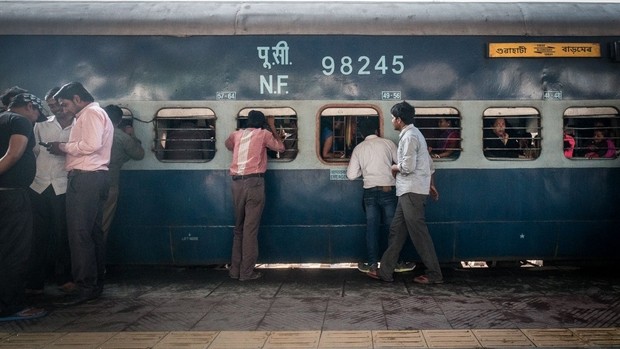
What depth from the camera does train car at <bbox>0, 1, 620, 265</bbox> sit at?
22.0 feet

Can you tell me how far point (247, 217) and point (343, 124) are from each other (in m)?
1.61

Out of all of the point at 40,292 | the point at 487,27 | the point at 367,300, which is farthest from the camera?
the point at 487,27

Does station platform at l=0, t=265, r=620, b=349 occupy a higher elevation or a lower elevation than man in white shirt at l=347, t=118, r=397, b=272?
lower

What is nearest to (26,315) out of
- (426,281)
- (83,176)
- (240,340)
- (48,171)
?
(83,176)

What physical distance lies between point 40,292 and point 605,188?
21.6 ft

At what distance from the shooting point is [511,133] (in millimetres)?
6828

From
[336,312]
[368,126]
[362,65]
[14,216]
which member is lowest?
[336,312]

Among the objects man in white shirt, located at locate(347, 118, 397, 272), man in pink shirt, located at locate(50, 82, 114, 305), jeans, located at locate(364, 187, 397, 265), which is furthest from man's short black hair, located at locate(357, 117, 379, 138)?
man in pink shirt, located at locate(50, 82, 114, 305)

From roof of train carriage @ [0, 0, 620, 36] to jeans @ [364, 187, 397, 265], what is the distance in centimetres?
189

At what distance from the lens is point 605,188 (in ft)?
22.1

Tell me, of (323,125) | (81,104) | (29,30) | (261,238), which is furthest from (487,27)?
(29,30)

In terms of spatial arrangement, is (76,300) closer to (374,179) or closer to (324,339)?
(324,339)

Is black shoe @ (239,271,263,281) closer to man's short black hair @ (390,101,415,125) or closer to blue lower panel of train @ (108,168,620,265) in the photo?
blue lower panel of train @ (108,168,620,265)

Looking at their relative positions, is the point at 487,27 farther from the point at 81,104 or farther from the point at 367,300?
the point at 81,104
